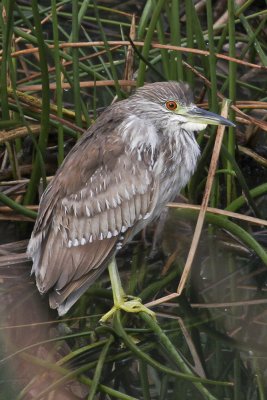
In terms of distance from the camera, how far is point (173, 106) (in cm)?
545

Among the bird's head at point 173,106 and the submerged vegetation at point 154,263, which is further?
the bird's head at point 173,106

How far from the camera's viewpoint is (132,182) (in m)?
5.45

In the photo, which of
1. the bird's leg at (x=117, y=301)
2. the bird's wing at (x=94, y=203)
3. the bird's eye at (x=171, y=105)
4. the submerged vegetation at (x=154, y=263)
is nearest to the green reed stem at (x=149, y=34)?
the submerged vegetation at (x=154, y=263)

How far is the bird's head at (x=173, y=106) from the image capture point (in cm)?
536

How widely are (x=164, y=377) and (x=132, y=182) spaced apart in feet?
3.56

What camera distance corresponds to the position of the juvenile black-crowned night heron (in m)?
5.40

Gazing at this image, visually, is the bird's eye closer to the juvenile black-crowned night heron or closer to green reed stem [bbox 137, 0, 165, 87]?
the juvenile black-crowned night heron

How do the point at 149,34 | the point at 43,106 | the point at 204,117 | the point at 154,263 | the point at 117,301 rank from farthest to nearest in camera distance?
the point at 154,263
the point at 149,34
the point at 43,106
the point at 117,301
the point at 204,117

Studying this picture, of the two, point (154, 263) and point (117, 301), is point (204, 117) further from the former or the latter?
point (154, 263)

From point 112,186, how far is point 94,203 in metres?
0.14

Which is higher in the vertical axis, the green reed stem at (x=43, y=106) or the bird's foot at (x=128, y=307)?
the green reed stem at (x=43, y=106)

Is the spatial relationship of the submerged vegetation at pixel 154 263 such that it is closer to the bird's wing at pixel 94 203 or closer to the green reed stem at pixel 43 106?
the green reed stem at pixel 43 106

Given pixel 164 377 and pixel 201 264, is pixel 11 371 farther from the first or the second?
pixel 201 264

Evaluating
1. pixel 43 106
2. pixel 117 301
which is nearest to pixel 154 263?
pixel 117 301
